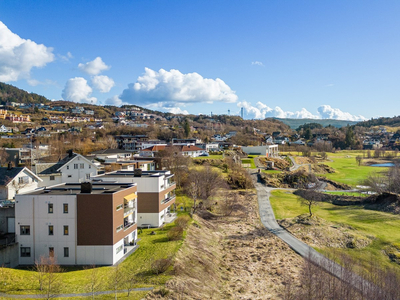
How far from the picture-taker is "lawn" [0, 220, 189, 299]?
1884 centimetres

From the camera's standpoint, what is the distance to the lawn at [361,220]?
29.5m

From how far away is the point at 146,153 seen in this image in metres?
82.3

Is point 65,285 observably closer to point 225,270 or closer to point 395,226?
point 225,270

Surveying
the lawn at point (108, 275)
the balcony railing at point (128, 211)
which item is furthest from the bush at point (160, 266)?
the balcony railing at point (128, 211)

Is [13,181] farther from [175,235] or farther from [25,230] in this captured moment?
[175,235]

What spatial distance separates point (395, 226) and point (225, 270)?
935 inches

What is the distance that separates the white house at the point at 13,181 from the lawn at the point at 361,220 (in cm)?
3380

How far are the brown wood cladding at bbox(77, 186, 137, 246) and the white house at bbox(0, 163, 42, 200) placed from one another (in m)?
17.8

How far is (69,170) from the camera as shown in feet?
161

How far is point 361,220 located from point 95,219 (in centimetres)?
3430

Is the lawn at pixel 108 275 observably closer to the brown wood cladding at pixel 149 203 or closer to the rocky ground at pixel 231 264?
the rocky ground at pixel 231 264

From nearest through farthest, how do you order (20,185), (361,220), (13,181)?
(13,181)
(20,185)
(361,220)

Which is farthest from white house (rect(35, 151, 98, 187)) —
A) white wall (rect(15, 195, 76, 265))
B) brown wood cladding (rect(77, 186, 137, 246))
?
brown wood cladding (rect(77, 186, 137, 246))

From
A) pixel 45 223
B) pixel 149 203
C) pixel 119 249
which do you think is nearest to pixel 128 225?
pixel 119 249
